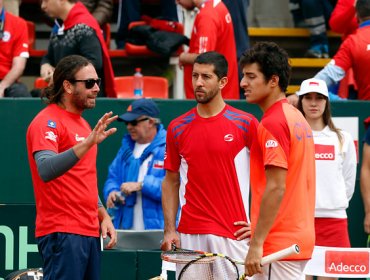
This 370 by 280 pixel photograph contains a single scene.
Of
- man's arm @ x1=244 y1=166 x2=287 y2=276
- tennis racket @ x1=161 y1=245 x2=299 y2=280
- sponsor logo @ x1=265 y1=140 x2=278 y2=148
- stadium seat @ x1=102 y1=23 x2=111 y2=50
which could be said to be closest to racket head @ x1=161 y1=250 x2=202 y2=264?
tennis racket @ x1=161 y1=245 x2=299 y2=280

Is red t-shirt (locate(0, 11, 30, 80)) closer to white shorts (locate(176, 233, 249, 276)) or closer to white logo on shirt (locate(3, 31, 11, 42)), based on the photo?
white logo on shirt (locate(3, 31, 11, 42))

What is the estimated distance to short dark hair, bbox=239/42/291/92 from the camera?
20.5 ft

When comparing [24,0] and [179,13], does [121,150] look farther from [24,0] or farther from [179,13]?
[24,0]

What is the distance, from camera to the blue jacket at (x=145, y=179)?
29.0 feet

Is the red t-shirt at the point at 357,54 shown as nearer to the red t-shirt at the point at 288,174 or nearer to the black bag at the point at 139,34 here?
the black bag at the point at 139,34

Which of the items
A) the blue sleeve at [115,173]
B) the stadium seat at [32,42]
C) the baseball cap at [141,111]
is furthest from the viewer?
the stadium seat at [32,42]

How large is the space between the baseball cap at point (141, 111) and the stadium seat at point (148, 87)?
6.46 feet

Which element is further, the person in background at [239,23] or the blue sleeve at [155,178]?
the person in background at [239,23]

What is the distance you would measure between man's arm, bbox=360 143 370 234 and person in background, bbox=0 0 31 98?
132 inches

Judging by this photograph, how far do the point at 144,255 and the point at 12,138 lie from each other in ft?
5.71

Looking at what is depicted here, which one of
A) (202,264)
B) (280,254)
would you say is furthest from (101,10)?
(280,254)

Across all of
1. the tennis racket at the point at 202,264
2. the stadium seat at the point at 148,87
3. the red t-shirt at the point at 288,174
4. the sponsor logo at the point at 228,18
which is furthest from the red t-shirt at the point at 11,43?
the red t-shirt at the point at 288,174

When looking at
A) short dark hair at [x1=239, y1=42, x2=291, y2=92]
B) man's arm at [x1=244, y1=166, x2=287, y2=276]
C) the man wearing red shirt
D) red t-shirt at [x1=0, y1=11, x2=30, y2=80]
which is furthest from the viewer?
red t-shirt at [x1=0, y1=11, x2=30, y2=80]

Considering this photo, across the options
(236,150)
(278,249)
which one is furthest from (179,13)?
(278,249)
